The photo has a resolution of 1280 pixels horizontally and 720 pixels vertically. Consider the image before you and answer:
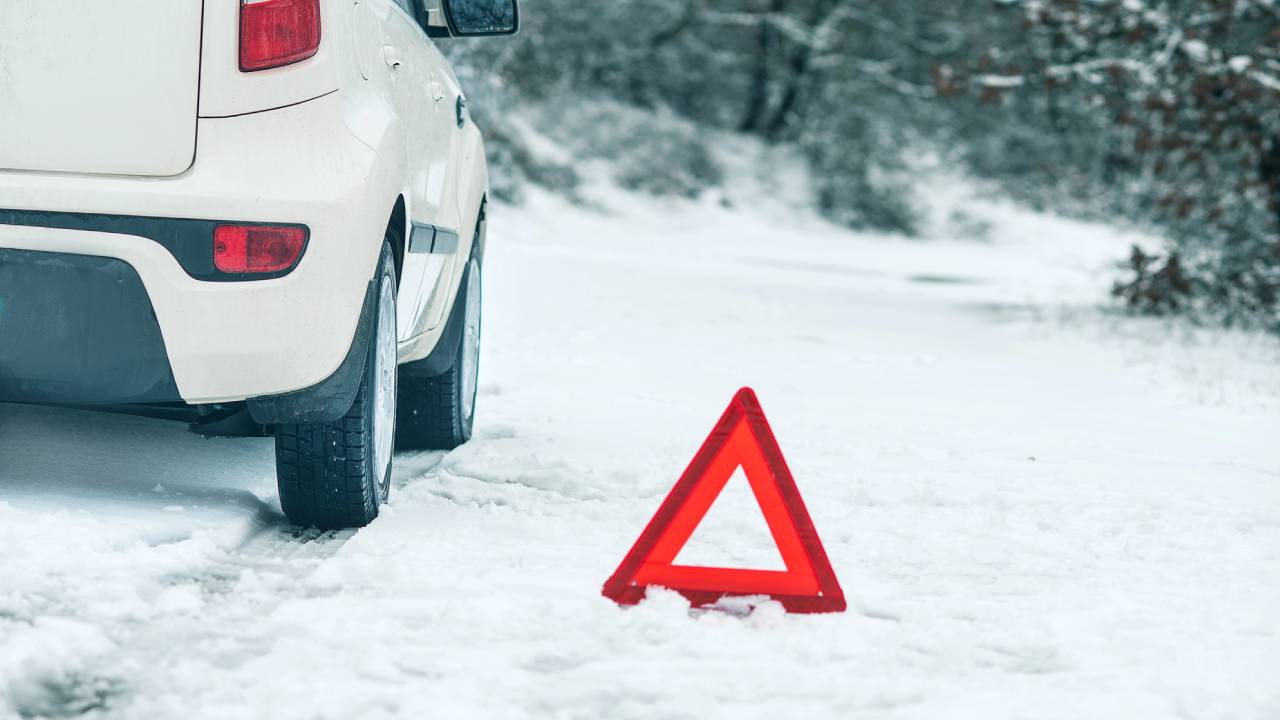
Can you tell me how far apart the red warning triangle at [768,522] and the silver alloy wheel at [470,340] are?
2242mm

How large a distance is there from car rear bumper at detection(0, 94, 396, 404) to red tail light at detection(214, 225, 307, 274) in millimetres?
23

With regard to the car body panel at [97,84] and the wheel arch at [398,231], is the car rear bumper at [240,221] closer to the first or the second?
the car body panel at [97,84]

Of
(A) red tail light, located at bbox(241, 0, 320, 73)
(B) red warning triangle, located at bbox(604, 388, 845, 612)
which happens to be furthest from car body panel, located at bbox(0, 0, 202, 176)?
(B) red warning triangle, located at bbox(604, 388, 845, 612)

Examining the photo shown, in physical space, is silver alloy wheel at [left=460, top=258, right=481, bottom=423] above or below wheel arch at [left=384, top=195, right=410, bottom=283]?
below

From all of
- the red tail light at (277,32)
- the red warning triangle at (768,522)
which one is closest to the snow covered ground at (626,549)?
the red warning triangle at (768,522)

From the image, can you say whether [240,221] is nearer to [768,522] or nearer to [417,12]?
[768,522]

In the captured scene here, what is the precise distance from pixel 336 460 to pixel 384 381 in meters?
0.31

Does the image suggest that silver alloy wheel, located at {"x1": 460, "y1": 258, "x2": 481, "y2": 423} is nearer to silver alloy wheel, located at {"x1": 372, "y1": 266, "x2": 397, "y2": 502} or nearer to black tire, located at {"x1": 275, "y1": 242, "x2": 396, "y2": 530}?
silver alloy wheel, located at {"x1": 372, "y1": 266, "x2": 397, "y2": 502}

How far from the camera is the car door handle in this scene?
4023 mm

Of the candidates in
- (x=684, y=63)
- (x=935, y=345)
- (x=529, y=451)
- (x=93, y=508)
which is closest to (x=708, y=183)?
(x=684, y=63)

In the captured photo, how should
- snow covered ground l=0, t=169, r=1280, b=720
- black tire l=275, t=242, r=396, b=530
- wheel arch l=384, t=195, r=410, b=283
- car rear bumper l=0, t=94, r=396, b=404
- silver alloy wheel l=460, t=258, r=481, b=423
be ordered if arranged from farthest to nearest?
silver alloy wheel l=460, t=258, r=481, b=423 < wheel arch l=384, t=195, r=410, b=283 < black tire l=275, t=242, r=396, b=530 < car rear bumper l=0, t=94, r=396, b=404 < snow covered ground l=0, t=169, r=1280, b=720

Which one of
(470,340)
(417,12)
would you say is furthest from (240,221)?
(470,340)

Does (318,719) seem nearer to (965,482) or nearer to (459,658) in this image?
(459,658)

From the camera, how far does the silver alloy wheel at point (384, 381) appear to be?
393cm
